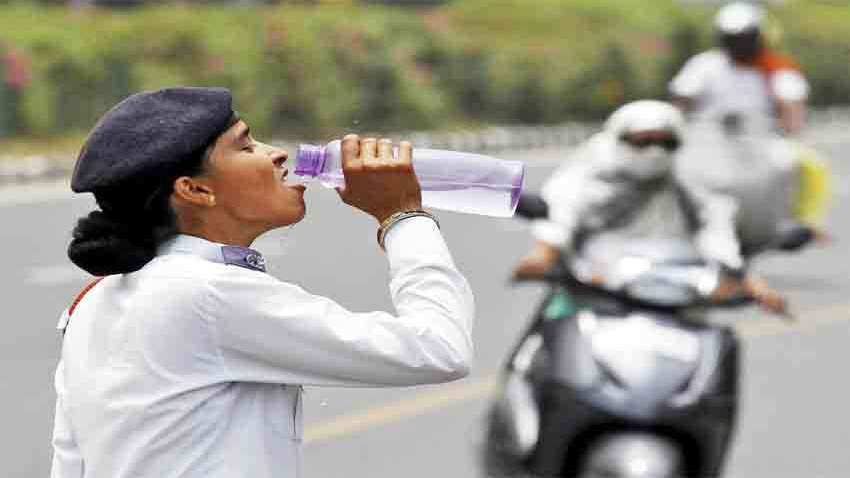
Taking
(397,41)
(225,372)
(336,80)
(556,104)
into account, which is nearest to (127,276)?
(225,372)

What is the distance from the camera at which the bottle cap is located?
284cm

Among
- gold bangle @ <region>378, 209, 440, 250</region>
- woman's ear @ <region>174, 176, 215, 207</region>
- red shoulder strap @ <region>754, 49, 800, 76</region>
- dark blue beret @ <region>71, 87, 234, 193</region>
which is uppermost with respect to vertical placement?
dark blue beret @ <region>71, 87, 234, 193</region>

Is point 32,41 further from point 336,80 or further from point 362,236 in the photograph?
point 362,236

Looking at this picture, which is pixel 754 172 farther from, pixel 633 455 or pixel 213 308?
pixel 213 308

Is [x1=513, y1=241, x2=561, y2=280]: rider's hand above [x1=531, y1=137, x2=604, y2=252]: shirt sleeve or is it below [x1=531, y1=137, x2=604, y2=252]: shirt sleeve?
below

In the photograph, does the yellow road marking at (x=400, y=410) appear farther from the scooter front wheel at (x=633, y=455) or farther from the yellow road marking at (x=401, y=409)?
the scooter front wheel at (x=633, y=455)

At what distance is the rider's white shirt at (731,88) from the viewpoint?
1238 centimetres

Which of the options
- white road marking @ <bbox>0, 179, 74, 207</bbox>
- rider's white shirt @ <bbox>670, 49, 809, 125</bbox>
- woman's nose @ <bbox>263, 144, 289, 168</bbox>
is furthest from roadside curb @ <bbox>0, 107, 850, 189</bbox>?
woman's nose @ <bbox>263, 144, 289, 168</bbox>

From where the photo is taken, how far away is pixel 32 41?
22.4 m

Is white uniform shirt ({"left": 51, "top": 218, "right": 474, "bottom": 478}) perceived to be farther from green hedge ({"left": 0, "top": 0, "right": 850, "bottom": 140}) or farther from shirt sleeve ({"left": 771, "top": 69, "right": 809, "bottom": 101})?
green hedge ({"left": 0, "top": 0, "right": 850, "bottom": 140})

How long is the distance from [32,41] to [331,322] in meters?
20.3

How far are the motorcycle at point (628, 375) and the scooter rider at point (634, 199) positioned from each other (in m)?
0.17

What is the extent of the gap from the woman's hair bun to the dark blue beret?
6 centimetres

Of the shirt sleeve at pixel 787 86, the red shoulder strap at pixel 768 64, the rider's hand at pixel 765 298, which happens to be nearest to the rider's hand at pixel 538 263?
the rider's hand at pixel 765 298
